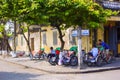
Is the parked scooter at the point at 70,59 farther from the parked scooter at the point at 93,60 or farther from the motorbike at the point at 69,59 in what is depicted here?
the parked scooter at the point at 93,60

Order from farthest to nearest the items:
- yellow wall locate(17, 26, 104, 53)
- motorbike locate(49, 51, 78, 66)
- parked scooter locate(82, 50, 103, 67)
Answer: yellow wall locate(17, 26, 104, 53), motorbike locate(49, 51, 78, 66), parked scooter locate(82, 50, 103, 67)

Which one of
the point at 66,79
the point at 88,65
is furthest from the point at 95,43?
the point at 66,79

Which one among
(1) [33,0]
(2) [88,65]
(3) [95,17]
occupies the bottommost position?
(2) [88,65]

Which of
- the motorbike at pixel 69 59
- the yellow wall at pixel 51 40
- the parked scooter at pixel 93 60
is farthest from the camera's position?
the yellow wall at pixel 51 40

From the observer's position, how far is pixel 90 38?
939 inches

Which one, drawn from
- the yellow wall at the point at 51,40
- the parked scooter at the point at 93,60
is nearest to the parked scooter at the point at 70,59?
the parked scooter at the point at 93,60

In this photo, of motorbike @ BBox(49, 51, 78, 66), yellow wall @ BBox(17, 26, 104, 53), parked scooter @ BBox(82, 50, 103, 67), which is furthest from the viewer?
yellow wall @ BBox(17, 26, 104, 53)

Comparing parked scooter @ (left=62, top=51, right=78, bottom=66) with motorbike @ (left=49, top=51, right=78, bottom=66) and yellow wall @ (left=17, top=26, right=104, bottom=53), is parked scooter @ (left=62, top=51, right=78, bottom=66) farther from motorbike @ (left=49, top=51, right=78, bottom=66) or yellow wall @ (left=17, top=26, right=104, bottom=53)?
yellow wall @ (left=17, top=26, right=104, bottom=53)

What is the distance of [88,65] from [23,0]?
5.71 metres

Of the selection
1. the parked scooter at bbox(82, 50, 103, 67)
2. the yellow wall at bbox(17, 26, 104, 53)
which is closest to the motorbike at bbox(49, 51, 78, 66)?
the parked scooter at bbox(82, 50, 103, 67)

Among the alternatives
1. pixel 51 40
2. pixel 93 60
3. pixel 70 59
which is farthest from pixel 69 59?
pixel 51 40

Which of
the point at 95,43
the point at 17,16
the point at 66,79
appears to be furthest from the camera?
the point at 95,43

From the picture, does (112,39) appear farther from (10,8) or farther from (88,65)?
(10,8)

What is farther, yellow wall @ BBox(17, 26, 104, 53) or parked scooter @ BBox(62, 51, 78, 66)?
yellow wall @ BBox(17, 26, 104, 53)
